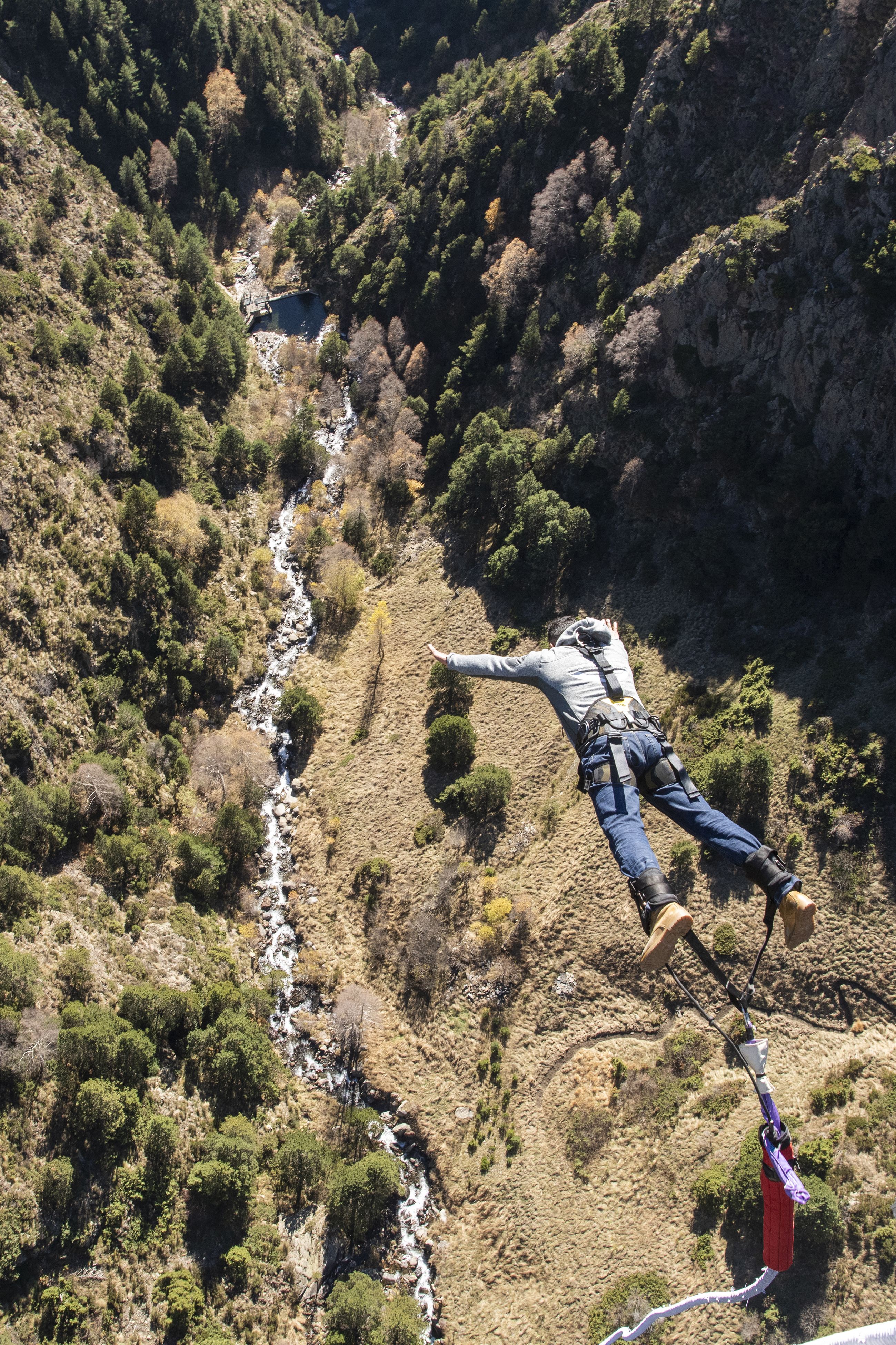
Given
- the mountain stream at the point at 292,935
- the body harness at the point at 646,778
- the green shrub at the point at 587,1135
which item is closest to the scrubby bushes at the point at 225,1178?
the mountain stream at the point at 292,935

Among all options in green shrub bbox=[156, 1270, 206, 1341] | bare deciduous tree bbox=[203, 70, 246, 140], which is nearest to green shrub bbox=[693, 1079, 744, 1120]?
green shrub bbox=[156, 1270, 206, 1341]

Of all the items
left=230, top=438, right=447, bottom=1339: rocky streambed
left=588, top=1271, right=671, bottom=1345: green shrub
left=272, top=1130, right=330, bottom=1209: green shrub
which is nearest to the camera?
left=588, top=1271, right=671, bottom=1345: green shrub

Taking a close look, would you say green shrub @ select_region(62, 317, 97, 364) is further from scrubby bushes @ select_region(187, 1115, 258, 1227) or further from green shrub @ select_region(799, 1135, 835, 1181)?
green shrub @ select_region(799, 1135, 835, 1181)

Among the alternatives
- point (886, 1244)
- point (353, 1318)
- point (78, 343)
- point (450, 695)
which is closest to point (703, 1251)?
point (886, 1244)

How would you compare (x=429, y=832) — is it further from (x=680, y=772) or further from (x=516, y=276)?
(x=516, y=276)

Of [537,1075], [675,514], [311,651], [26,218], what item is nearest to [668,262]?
[675,514]
